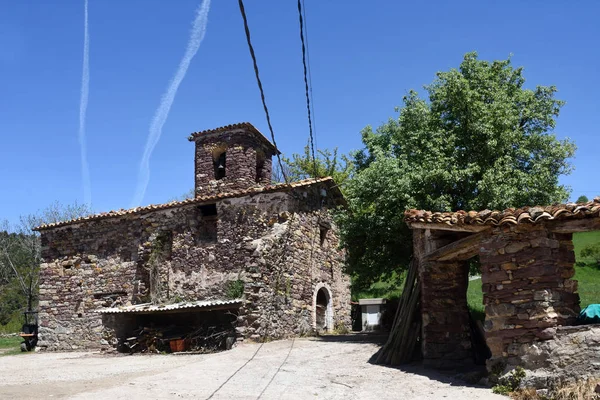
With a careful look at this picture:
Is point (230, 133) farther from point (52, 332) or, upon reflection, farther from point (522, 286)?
point (522, 286)

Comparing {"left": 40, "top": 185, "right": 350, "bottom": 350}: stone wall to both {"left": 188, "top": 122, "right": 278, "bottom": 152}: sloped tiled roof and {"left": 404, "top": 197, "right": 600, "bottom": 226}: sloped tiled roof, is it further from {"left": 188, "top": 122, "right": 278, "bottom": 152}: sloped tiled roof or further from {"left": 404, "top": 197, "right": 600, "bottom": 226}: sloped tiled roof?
{"left": 404, "top": 197, "right": 600, "bottom": 226}: sloped tiled roof

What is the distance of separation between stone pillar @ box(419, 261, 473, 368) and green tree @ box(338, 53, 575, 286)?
2633 millimetres

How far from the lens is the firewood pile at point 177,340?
14359 millimetres

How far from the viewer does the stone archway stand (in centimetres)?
1734

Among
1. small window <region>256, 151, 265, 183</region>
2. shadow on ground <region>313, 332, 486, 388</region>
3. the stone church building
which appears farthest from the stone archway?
shadow on ground <region>313, 332, 486, 388</region>

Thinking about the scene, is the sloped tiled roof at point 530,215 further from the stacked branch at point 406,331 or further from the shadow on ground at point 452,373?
the stacked branch at point 406,331

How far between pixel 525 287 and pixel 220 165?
14.9m

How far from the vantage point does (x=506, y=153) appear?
12938 millimetres


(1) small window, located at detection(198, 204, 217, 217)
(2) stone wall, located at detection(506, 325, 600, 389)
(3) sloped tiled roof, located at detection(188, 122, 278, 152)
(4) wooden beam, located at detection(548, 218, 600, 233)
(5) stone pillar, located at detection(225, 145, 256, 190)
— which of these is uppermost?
(3) sloped tiled roof, located at detection(188, 122, 278, 152)

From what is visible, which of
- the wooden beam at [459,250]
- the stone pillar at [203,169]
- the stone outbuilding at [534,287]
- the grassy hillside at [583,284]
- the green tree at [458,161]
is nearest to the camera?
the stone outbuilding at [534,287]

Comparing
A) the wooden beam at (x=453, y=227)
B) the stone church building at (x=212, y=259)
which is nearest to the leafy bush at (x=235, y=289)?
the stone church building at (x=212, y=259)

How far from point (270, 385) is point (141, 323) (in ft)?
30.2

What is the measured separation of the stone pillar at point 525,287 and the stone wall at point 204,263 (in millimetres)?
7602

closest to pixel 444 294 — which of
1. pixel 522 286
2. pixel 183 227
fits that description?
pixel 522 286
